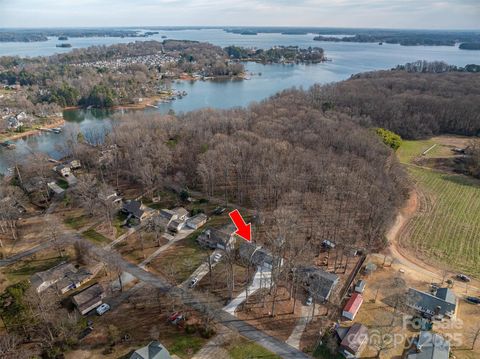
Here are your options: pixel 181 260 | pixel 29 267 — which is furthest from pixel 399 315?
pixel 29 267

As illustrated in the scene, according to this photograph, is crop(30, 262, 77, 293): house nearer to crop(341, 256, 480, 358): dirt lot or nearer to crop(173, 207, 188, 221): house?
crop(173, 207, 188, 221): house

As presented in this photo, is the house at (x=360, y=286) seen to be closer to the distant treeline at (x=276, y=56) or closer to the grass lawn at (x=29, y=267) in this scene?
the grass lawn at (x=29, y=267)

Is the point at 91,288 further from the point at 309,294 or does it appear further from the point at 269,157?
the point at 269,157

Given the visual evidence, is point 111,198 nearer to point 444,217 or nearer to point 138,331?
point 138,331

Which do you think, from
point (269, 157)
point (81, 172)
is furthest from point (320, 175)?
point (81, 172)

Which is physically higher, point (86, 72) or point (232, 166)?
point (86, 72)

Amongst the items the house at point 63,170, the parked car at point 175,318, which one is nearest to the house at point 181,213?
the parked car at point 175,318
